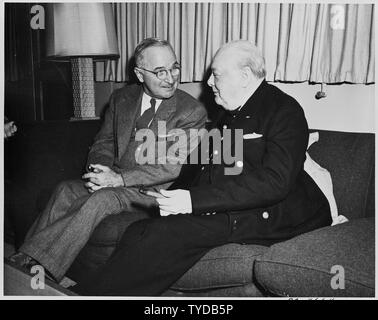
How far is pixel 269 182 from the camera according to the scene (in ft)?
4.75

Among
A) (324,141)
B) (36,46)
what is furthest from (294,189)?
(36,46)

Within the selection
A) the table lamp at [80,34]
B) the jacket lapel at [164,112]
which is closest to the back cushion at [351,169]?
the jacket lapel at [164,112]

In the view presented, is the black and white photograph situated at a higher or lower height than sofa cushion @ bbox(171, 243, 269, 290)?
higher

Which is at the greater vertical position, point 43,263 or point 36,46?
point 36,46

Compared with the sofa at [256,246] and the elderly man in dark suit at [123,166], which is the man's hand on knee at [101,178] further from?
the sofa at [256,246]

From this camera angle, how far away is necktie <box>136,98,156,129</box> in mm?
2119

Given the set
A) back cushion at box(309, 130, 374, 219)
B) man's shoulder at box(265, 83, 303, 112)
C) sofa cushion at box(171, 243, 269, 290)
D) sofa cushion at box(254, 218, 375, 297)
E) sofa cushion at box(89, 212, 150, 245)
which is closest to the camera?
sofa cushion at box(254, 218, 375, 297)

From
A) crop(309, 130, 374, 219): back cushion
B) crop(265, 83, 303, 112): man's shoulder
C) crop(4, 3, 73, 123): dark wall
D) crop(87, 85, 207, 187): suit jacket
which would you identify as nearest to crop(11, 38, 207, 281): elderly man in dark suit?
crop(87, 85, 207, 187): suit jacket

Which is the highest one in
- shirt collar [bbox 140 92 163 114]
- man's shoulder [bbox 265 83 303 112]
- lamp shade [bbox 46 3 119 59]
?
lamp shade [bbox 46 3 119 59]

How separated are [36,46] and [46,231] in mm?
2564

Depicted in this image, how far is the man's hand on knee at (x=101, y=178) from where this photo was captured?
6.26ft

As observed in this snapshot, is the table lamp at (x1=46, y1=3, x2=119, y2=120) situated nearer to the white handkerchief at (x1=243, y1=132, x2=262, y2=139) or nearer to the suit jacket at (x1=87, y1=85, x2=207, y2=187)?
the suit jacket at (x1=87, y1=85, x2=207, y2=187)

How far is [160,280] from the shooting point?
1.46 m
